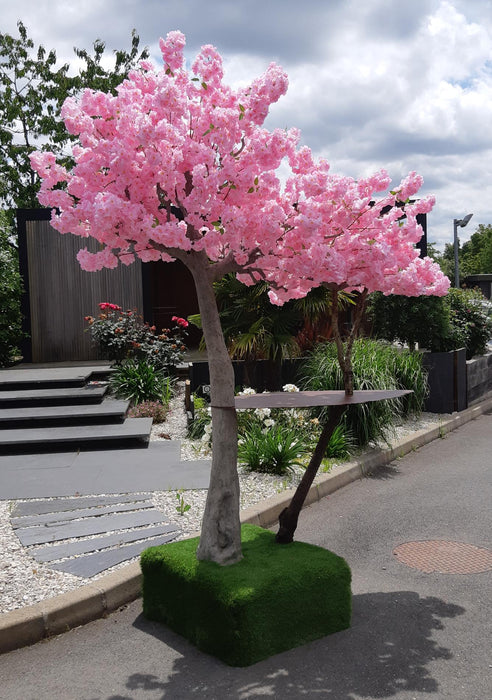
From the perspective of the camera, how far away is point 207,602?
3.79 m

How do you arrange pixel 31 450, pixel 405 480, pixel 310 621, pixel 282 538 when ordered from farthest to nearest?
pixel 31 450 → pixel 405 480 → pixel 282 538 → pixel 310 621

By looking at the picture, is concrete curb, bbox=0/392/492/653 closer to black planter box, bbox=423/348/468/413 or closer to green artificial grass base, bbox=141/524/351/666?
green artificial grass base, bbox=141/524/351/666

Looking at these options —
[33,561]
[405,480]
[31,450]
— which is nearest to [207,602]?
[33,561]

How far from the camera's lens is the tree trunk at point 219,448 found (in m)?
4.07

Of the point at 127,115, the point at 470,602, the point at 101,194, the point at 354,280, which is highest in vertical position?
the point at 127,115

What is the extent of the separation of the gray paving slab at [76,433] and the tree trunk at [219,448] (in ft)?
16.1

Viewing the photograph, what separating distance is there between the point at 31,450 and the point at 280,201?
6.11m

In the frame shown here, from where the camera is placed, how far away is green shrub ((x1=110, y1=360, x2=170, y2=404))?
36.7ft

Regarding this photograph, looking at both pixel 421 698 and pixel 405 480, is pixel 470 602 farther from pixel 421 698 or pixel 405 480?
pixel 405 480

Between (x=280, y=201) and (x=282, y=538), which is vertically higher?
(x=280, y=201)

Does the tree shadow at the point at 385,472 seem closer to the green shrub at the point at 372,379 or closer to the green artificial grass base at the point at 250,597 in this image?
the green shrub at the point at 372,379

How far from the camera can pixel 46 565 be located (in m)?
4.90

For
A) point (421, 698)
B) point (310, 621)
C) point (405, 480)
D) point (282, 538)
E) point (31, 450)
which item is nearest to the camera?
point (421, 698)

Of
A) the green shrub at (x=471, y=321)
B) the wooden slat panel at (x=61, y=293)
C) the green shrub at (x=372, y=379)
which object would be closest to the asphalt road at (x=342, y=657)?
the green shrub at (x=372, y=379)
